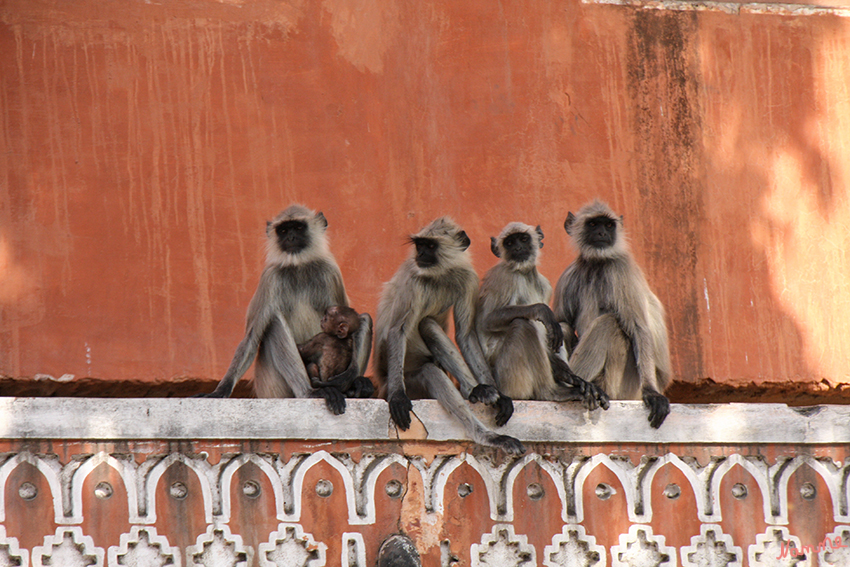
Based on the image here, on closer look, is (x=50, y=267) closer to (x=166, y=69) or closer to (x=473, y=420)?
(x=166, y=69)

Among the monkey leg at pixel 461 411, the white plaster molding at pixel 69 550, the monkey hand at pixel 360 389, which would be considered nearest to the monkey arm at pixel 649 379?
the monkey leg at pixel 461 411

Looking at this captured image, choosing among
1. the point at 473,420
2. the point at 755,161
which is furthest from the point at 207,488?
Result: the point at 755,161

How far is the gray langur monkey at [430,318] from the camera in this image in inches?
170

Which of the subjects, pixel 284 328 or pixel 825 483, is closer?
pixel 825 483

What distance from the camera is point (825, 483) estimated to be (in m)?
3.91

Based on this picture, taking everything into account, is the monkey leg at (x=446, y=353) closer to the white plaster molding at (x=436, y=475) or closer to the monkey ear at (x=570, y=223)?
the white plaster molding at (x=436, y=475)

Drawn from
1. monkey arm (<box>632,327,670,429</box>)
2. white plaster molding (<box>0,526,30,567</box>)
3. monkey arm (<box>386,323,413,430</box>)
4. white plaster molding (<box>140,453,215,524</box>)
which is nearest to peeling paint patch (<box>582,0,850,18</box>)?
monkey arm (<box>632,327,670,429</box>)

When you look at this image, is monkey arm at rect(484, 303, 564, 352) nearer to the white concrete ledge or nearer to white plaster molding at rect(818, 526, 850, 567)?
the white concrete ledge

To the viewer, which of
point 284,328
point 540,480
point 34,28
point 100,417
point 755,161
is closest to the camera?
point 100,417

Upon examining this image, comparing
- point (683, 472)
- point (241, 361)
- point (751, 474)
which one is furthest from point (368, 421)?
point (751, 474)

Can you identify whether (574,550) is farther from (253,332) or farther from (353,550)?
(253,332)

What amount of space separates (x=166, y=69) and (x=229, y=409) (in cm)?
237

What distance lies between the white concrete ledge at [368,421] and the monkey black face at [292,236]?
106 cm

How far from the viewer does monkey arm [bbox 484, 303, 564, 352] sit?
4.23 m
